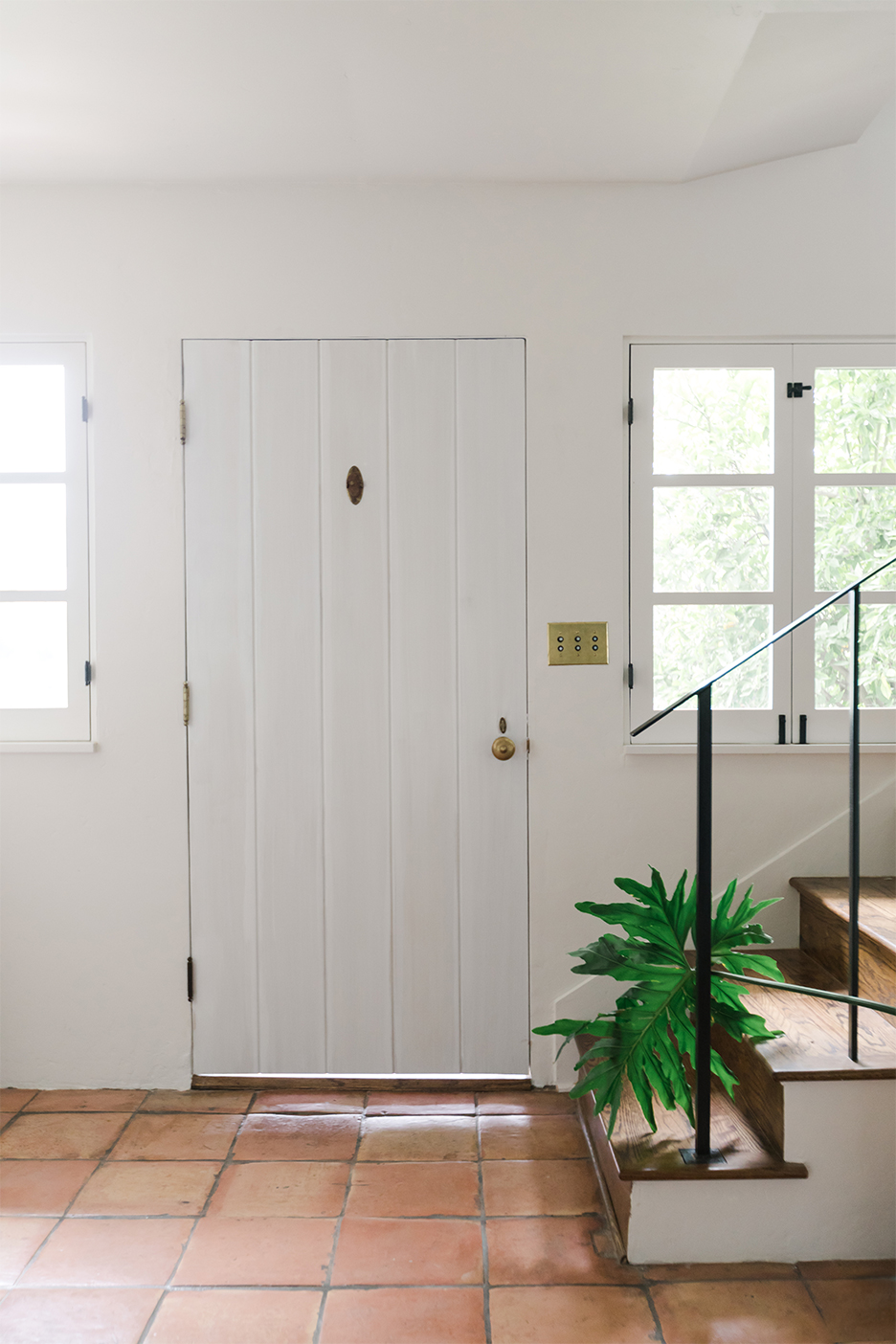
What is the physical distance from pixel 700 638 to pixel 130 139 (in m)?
2.04

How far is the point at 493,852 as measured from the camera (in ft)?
8.34

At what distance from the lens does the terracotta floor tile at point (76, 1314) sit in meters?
1.66

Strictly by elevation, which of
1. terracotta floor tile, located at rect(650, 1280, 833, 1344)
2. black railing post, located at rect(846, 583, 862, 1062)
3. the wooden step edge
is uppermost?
black railing post, located at rect(846, 583, 862, 1062)

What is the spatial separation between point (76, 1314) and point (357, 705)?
1.51 metres

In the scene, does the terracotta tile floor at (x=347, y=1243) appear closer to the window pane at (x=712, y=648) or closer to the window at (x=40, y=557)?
the window at (x=40, y=557)

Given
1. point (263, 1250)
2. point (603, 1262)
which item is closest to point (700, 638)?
point (603, 1262)

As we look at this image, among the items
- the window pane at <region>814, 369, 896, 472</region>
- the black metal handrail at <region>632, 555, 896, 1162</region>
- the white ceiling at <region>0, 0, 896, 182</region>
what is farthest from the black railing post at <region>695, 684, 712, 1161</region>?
the white ceiling at <region>0, 0, 896, 182</region>

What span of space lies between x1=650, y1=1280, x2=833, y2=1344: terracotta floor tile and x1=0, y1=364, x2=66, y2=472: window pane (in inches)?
102

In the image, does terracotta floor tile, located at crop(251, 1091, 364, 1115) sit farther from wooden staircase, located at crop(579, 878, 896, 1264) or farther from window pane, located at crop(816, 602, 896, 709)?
window pane, located at crop(816, 602, 896, 709)

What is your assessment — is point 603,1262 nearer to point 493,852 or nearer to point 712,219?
point 493,852

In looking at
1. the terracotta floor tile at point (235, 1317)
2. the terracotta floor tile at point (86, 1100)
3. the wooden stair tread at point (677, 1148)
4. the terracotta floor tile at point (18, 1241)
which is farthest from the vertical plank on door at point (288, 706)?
the wooden stair tread at point (677, 1148)

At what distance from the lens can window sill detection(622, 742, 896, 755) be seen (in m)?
2.53

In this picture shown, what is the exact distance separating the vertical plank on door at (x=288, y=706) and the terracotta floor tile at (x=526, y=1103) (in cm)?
50

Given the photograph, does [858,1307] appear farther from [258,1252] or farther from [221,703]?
[221,703]
